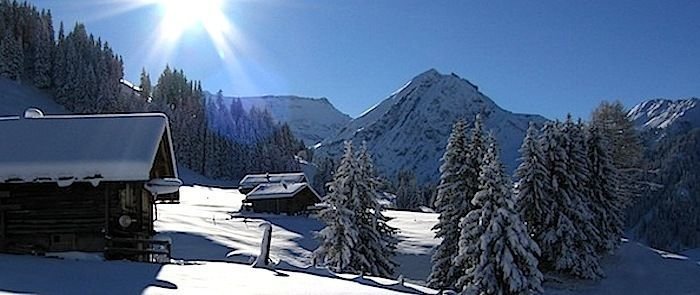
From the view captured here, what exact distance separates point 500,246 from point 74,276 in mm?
16585

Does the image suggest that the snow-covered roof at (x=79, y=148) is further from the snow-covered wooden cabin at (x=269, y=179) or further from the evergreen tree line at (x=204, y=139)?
the evergreen tree line at (x=204, y=139)

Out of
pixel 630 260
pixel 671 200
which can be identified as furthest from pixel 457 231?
pixel 671 200

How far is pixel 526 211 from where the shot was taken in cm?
3712

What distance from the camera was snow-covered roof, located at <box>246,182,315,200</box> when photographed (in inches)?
2923

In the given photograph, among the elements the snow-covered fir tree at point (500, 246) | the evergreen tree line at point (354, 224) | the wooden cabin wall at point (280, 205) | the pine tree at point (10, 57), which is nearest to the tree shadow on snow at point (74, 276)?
the snow-covered fir tree at point (500, 246)

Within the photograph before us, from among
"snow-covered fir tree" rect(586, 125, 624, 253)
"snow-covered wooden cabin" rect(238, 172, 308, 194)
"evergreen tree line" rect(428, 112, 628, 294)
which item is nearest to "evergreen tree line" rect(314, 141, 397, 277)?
"evergreen tree line" rect(428, 112, 628, 294)

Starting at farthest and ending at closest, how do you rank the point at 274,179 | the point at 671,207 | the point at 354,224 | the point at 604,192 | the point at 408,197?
the point at 408,197
the point at 671,207
the point at 274,179
the point at 604,192
the point at 354,224

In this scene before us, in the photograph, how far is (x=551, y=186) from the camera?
120 feet

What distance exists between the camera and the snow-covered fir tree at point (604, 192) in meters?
39.0

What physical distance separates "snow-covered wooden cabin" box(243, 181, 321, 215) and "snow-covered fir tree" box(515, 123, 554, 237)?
41.0m

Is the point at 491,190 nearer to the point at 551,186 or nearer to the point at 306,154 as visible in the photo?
the point at 551,186

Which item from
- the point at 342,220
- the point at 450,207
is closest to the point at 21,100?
the point at 342,220

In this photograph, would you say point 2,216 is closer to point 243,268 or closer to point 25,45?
point 243,268

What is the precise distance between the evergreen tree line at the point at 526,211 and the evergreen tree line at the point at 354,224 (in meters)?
3.17
